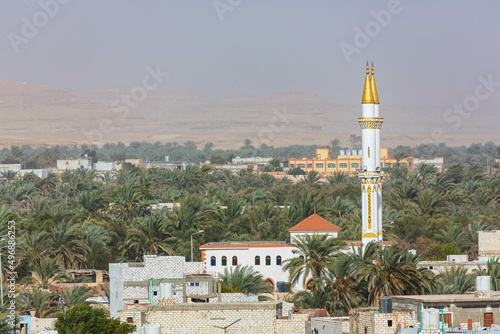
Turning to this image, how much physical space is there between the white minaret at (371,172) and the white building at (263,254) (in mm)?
4011

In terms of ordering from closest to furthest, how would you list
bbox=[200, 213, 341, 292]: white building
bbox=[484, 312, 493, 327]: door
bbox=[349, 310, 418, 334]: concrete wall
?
bbox=[349, 310, 418, 334]: concrete wall < bbox=[484, 312, 493, 327]: door < bbox=[200, 213, 341, 292]: white building

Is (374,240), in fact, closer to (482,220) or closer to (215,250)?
(215,250)

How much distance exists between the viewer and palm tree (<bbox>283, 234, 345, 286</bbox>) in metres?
48.8

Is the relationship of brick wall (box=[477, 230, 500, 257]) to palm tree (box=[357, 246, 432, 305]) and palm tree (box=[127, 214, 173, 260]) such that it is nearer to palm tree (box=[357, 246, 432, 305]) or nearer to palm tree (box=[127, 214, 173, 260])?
palm tree (box=[357, 246, 432, 305])

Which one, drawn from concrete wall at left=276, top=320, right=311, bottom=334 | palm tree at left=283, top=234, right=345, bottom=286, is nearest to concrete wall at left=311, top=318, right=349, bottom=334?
concrete wall at left=276, top=320, right=311, bottom=334

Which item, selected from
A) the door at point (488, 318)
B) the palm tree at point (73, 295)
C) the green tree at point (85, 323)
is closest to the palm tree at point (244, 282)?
the palm tree at point (73, 295)

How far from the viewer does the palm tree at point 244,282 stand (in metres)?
49.1

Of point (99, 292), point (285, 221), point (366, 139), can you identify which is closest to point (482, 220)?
point (285, 221)

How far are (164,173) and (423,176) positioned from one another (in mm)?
34511

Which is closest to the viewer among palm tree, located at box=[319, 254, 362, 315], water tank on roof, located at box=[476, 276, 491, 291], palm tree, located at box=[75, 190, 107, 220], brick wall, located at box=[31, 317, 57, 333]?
water tank on roof, located at box=[476, 276, 491, 291]

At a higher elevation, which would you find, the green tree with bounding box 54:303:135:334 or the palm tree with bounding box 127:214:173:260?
the palm tree with bounding box 127:214:173:260

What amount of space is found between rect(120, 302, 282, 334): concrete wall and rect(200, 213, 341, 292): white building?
96.2ft

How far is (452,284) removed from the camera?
1748 inches

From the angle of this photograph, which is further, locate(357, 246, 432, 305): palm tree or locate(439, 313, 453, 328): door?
locate(357, 246, 432, 305): palm tree
